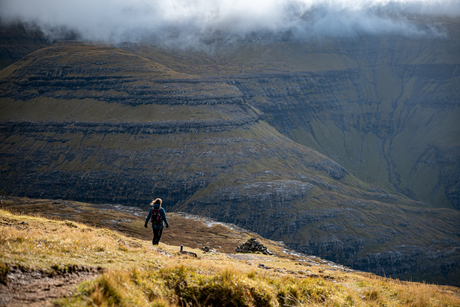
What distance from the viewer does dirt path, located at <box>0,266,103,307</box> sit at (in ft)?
38.9

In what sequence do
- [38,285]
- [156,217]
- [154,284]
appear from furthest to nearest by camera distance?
[156,217], [154,284], [38,285]

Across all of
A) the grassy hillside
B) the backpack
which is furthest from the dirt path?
the backpack

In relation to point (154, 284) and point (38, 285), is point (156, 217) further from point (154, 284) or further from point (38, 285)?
point (38, 285)

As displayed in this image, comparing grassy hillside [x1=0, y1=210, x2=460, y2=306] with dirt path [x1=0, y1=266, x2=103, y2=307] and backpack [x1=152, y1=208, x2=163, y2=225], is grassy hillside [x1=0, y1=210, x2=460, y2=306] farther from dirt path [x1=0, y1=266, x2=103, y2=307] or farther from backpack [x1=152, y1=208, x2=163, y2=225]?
backpack [x1=152, y1=208, x2=163, y2=225]

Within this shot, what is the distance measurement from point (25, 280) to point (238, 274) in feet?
26.9

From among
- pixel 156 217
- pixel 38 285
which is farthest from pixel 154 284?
pixel 156 217

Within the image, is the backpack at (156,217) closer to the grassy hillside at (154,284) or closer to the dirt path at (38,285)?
the grassy hillside at (154,284)

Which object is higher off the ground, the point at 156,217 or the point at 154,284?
the point at 156,217

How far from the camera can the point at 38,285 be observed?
12914mm

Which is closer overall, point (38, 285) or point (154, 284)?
point (38, 285)

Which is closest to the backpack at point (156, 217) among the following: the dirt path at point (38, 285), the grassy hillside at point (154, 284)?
the grassy hillside at point (154, 284)

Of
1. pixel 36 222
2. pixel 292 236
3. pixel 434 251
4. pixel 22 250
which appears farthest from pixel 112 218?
pixel 434 251

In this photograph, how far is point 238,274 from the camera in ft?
53.8

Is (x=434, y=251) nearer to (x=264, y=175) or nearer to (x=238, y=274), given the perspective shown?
(x=264, y=175)
